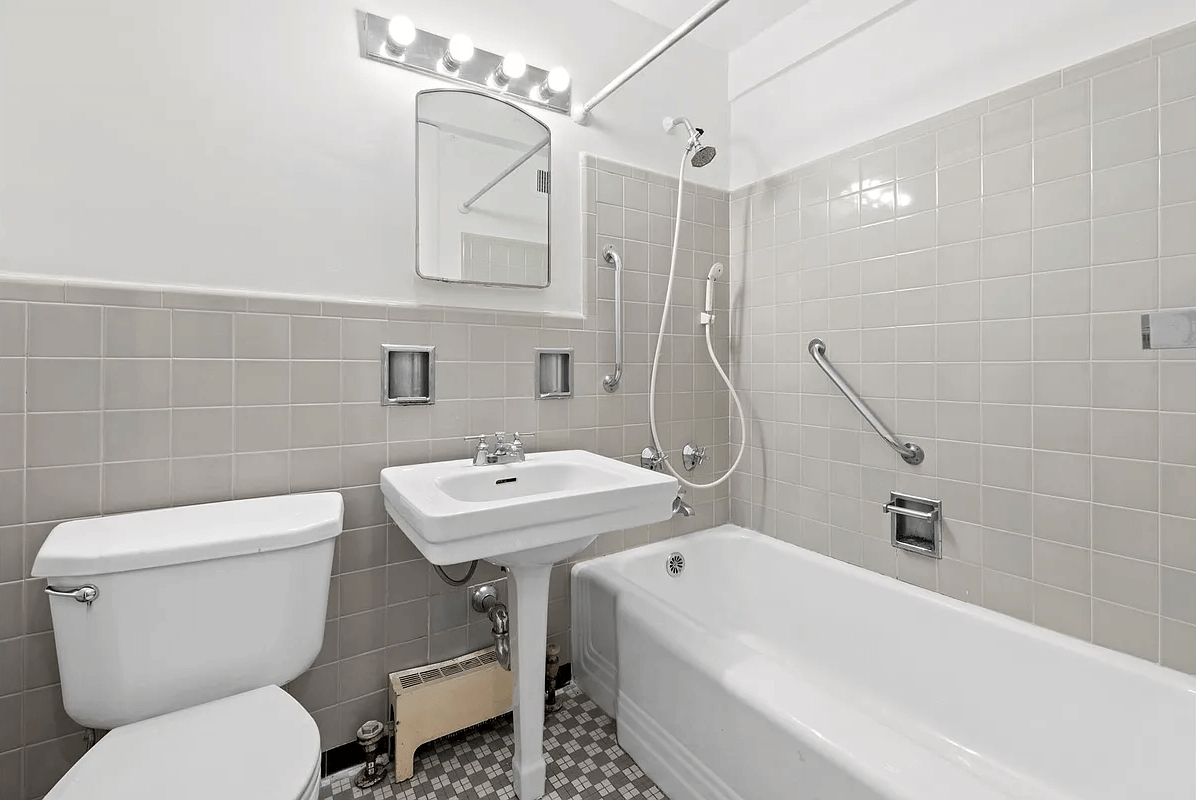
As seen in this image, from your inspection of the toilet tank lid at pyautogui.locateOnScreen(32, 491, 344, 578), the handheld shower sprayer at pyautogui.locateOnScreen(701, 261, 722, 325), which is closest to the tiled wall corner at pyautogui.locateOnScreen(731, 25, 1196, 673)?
the handheld shower sprayer at pyautogui.locateOnScreen(701, 261, 722, 325)

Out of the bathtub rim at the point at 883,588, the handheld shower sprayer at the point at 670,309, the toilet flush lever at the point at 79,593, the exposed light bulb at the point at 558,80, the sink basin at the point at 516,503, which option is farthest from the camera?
the handheld shower sprayer at the point at 670,309

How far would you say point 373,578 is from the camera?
4.77ft

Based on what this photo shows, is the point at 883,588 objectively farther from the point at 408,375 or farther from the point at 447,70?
the point at 447,70

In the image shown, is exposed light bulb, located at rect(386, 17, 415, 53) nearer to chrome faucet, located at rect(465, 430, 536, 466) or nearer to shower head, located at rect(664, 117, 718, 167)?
shower head, located at rect(664, 117, 718, 167)

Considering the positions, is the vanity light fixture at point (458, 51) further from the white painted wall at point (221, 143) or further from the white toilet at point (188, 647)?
the white toilet at point (188, 647)

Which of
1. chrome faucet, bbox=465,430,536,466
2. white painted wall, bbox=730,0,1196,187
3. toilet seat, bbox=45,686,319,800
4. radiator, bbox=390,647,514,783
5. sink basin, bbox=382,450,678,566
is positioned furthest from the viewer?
chrome faucet, bbox=465,430,536,466

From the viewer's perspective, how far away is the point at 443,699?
4.70 feet

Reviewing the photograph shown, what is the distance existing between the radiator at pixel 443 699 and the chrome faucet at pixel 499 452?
1.90 ft

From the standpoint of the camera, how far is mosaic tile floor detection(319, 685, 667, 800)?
1340mm

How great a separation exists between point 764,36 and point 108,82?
2050 mm

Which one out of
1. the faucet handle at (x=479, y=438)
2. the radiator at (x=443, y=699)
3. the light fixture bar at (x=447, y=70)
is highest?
the light fixture bar at (x=447, y=70)

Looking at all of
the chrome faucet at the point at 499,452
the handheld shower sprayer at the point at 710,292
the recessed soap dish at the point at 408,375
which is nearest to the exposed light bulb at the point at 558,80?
the handheld shower sprayer at the point at 710,292

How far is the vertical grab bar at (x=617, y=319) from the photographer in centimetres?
182

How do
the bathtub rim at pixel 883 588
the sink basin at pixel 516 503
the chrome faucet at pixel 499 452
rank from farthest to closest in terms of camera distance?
the chrome faucet at pixel 499 452 → the bathtub rim at pixel 883 588 → the sink basin at pixel 516 503
